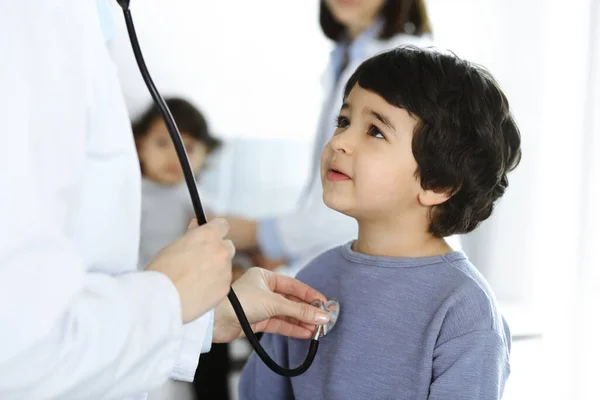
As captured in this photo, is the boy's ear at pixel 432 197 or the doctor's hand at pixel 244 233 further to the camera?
the doctor's hand at pixel 244 233

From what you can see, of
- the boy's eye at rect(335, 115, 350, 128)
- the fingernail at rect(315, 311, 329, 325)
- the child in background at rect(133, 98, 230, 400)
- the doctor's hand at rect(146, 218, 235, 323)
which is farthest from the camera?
the child in background at rect(133, 98, 230, 400)

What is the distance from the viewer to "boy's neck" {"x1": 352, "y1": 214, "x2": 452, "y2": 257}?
1192 mm

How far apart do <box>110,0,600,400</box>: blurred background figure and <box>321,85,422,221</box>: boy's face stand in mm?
945

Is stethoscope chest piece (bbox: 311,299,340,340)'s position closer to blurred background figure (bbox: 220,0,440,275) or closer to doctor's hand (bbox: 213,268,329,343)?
doctor's hand (bbox: 213,268,329,343)

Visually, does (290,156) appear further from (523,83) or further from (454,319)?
(454,319)

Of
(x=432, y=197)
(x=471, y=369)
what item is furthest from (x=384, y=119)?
(x=471, y=369)

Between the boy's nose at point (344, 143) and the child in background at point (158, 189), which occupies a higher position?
the boy's nose at point (344, 143)

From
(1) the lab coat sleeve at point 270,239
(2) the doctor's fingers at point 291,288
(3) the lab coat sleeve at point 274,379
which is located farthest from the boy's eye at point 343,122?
(1) the lab coat sleeve at point 270,239

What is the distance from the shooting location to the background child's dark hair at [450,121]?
1.15 metres

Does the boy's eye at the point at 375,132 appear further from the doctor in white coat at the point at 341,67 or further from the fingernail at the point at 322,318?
the doctor in white coat at the point at 341,67

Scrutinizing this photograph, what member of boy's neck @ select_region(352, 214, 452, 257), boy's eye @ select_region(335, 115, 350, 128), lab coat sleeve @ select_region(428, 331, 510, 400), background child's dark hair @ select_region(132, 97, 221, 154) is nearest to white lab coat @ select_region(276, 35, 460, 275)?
boy's eye @ select_region(335, 115, 350, 128)

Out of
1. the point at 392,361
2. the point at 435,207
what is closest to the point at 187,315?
the point at 392,361

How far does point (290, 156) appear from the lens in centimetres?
286

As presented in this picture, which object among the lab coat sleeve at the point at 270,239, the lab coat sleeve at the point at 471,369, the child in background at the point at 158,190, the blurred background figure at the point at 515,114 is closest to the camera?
the lab coat sleeve at the point at 471,369
